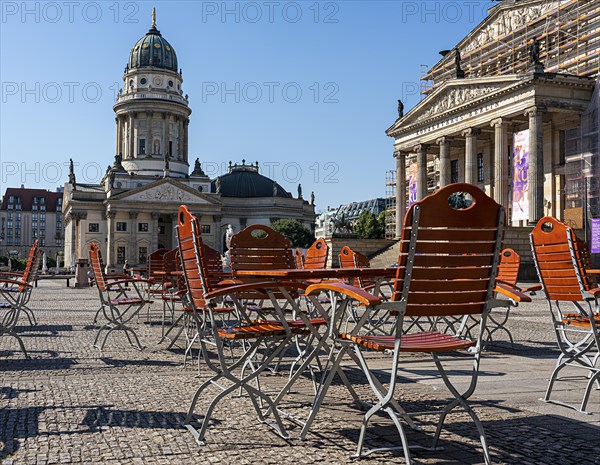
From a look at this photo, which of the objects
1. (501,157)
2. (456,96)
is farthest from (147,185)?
(501,157)

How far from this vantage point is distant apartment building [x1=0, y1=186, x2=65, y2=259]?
483 ft

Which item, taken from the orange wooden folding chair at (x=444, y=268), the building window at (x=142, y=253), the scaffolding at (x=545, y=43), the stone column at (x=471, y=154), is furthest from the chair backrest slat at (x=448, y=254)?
the building window at (x=142, y=253)

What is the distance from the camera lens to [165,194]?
293 feet

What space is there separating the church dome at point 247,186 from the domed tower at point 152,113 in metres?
12.6

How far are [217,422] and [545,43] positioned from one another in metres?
48.7

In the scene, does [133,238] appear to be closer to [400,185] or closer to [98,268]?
[400,185]

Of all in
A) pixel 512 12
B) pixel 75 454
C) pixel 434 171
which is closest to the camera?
pixel 75 454

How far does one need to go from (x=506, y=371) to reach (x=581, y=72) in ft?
136

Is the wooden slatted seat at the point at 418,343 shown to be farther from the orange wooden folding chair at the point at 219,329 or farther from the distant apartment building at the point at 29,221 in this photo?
the distant apartment building at the point at 29,221

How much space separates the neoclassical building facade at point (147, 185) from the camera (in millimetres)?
88188

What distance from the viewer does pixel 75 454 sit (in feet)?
13.9

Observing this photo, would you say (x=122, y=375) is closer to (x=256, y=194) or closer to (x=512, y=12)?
(x=512, y=12)

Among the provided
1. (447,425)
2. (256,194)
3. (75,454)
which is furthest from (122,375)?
(256,194)

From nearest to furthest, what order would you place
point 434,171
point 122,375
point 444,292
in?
point 444,292, point 122,375, point 434,171
